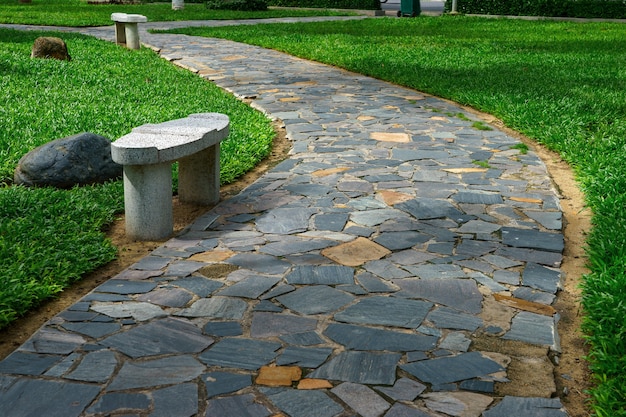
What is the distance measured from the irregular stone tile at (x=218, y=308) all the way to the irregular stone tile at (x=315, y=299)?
0.73 ft

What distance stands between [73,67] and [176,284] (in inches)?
306

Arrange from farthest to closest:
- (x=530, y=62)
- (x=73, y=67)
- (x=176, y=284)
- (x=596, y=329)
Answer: (x=530, y=62)
(x=73, y=67)
(x=176, y=284)
(x=596, y=329)

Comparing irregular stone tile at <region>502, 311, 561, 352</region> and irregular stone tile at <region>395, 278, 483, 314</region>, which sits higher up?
irregular stone tile at <region>395, 278, 483, 314</region>

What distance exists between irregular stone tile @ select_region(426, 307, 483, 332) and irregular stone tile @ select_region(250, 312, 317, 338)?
0.60 meters

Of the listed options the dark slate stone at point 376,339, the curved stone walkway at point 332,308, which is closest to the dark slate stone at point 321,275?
the curved stone walkway at point 332,308

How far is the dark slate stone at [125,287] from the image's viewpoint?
425 centimetres

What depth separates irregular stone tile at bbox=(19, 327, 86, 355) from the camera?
3576mm

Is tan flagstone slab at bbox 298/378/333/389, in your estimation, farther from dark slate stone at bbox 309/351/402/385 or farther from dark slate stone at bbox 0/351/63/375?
dark slate stone at bbox 0/351/63/375

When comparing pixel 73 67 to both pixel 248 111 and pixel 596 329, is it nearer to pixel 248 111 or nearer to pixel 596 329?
pixel 248 111

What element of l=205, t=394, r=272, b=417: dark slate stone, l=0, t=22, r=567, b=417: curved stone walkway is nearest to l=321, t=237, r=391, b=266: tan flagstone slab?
l=0, t=22, r=567, b=417: curved stone walkway

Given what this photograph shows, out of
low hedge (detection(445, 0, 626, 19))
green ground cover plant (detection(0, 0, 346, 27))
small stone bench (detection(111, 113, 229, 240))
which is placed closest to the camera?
small stone bench (detection(111, 113, 229, 240))

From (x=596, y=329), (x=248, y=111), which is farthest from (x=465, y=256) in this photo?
(x=248, y=111)

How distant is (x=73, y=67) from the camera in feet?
36.9

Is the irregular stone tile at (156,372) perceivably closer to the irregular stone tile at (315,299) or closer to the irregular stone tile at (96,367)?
the irregular stone tile at (96,367)
